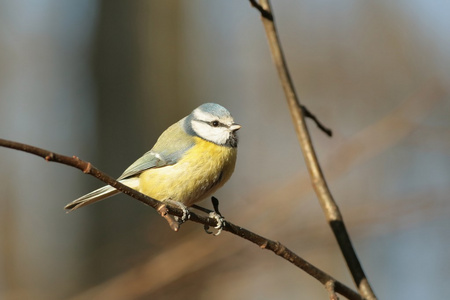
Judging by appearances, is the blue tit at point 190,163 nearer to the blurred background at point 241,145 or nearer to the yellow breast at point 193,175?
the yellow breast at point 193,175

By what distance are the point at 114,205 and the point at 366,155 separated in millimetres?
2433

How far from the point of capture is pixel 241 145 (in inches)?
275

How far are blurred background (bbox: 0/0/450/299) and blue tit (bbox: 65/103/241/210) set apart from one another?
1.28 m

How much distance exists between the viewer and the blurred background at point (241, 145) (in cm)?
367

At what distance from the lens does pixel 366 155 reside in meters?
3.54

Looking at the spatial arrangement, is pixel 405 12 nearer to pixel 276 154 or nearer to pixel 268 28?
pixel 276 154

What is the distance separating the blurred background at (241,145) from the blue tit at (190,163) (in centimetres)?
128

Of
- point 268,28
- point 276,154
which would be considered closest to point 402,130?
point 268,28

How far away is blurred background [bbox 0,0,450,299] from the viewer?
367cm

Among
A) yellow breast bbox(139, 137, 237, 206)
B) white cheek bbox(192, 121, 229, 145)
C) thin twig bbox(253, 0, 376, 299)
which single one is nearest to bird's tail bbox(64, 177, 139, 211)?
yellow breast bbox(139, 137, 237, 206)

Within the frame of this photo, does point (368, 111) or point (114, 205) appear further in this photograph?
point (368, 111)

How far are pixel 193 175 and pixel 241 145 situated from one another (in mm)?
4800

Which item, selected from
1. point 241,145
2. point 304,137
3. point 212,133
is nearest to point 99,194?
point 212,133

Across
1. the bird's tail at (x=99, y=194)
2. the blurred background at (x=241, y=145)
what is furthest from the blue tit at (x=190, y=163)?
the blurred background at (x=241, y=145)
